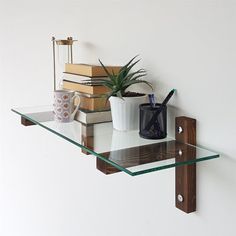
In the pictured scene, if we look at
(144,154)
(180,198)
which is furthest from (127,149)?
(180,198)

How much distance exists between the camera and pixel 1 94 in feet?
5.87

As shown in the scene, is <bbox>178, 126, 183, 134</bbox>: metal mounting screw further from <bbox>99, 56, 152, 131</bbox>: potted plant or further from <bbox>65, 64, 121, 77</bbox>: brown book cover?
<bbox>65, 64, 121, 77</bbox>: brown book cover

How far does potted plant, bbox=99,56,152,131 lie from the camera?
2.58 feet

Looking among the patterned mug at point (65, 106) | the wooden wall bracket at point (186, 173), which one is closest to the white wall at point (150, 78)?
the wooden wall bracket at point (186, 173)

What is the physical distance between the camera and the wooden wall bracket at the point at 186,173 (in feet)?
2.39

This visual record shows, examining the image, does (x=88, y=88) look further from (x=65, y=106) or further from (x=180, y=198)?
(x=180, y=198)

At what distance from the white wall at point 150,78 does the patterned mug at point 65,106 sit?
0.16 meters

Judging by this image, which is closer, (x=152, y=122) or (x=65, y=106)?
(x=152, y=122)

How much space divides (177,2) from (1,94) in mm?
1270

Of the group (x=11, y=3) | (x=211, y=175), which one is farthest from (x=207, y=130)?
(x=11, y=3)

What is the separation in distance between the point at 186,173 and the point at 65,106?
0.34 metres

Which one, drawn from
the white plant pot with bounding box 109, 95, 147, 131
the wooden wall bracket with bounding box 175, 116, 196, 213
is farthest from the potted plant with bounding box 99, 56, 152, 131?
the wooden wall bracket with bounding box 175, 116, 196, 213

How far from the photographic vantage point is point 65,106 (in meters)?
0.89

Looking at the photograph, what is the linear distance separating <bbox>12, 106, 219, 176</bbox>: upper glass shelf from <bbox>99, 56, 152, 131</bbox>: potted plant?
0.02 m
